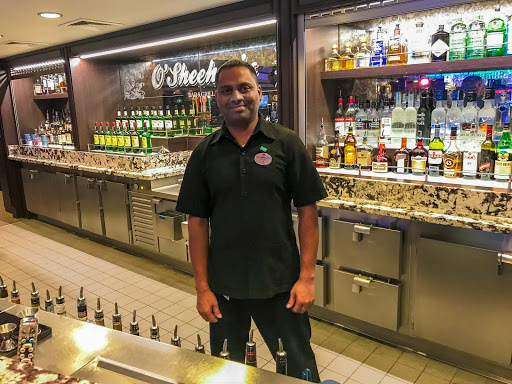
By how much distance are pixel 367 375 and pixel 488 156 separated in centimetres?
141

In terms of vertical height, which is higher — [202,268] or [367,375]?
[202,268]

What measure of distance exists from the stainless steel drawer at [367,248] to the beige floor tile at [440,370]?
530 millimetres

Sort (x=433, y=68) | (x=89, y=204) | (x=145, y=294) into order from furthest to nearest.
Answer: (x=89, y=204)
(x=145, y=294)
(x=433, y=68)

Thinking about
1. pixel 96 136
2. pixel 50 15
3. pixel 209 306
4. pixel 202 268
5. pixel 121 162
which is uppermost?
pixel 50 15

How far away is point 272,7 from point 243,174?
5.43ft

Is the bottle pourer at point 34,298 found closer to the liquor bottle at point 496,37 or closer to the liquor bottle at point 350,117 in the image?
the liquor bottle at point 350,117

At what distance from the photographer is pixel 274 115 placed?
12.0 feet

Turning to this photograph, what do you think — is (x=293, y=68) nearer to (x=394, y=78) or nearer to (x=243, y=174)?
(x=394, y=78)

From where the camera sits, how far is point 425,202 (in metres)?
2.34

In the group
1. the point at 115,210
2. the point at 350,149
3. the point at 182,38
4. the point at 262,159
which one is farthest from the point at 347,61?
the point at 115,210

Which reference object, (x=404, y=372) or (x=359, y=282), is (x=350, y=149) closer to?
(x=359, y=282)

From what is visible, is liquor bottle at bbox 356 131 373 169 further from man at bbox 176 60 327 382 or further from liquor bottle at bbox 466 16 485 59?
man at bbox 176 60 327 382

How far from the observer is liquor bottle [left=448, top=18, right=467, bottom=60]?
7.91 ft

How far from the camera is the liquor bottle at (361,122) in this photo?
2961mm
